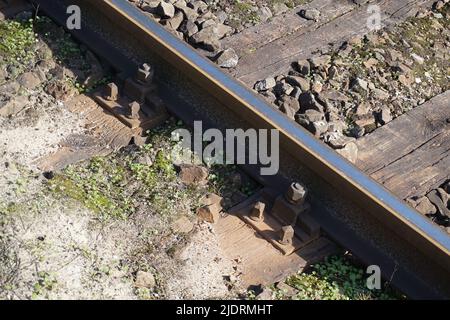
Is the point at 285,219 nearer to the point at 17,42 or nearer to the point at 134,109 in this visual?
the point at 134,109

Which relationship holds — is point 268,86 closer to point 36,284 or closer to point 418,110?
point 418,110

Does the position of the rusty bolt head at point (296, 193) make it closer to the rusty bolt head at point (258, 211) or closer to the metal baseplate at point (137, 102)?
the rusty bolt head at point (258, 211)

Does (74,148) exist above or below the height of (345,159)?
below

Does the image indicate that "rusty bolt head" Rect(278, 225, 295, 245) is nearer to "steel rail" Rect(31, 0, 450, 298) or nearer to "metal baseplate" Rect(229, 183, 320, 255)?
"metal baseplate" Rect(229, 183, 320, 255)

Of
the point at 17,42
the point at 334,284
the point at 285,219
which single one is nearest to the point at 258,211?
the point at 285,219

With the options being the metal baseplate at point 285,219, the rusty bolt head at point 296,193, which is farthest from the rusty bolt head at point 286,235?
the rusty bolt head at point 296,193
